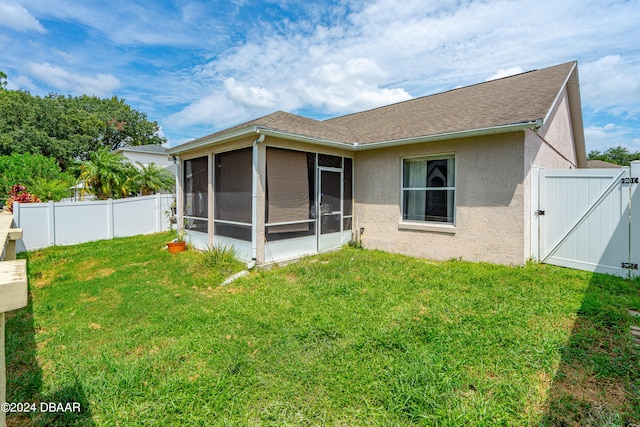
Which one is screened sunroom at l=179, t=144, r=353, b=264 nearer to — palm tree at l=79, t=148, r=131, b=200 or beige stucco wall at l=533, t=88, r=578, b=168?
beige stucco wall at l=533, t=88, r=578, b=168

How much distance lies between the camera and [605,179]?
589cm

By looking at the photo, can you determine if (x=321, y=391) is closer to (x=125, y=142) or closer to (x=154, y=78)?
(x=154, y=78)

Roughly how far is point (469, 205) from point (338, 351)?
5194mm

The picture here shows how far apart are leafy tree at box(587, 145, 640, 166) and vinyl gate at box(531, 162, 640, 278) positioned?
147 ft

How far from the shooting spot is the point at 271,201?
6805 mm

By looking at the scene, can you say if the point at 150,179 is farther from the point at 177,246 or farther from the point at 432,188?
the point at 432,188

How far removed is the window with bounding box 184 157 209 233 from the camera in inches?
331

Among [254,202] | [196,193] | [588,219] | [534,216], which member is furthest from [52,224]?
[588,219]

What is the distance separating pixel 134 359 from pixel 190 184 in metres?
6.77

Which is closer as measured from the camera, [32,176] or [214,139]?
[214,139]

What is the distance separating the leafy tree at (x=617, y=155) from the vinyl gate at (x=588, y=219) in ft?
147

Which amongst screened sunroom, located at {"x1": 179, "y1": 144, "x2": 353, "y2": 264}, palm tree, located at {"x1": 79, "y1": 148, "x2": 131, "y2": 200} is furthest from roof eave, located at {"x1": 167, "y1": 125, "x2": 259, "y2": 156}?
palm tree, located at {"x1": 79, "y1": 148, "x2": 131, "y2": 200}

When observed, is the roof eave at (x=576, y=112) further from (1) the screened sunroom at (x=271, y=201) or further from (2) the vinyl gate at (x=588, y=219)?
(1) the screened sunroom at (x=271, y=201)

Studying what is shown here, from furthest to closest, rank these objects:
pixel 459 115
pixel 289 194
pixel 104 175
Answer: pixel 104 175, pixel 459 115, pixel 289 194
